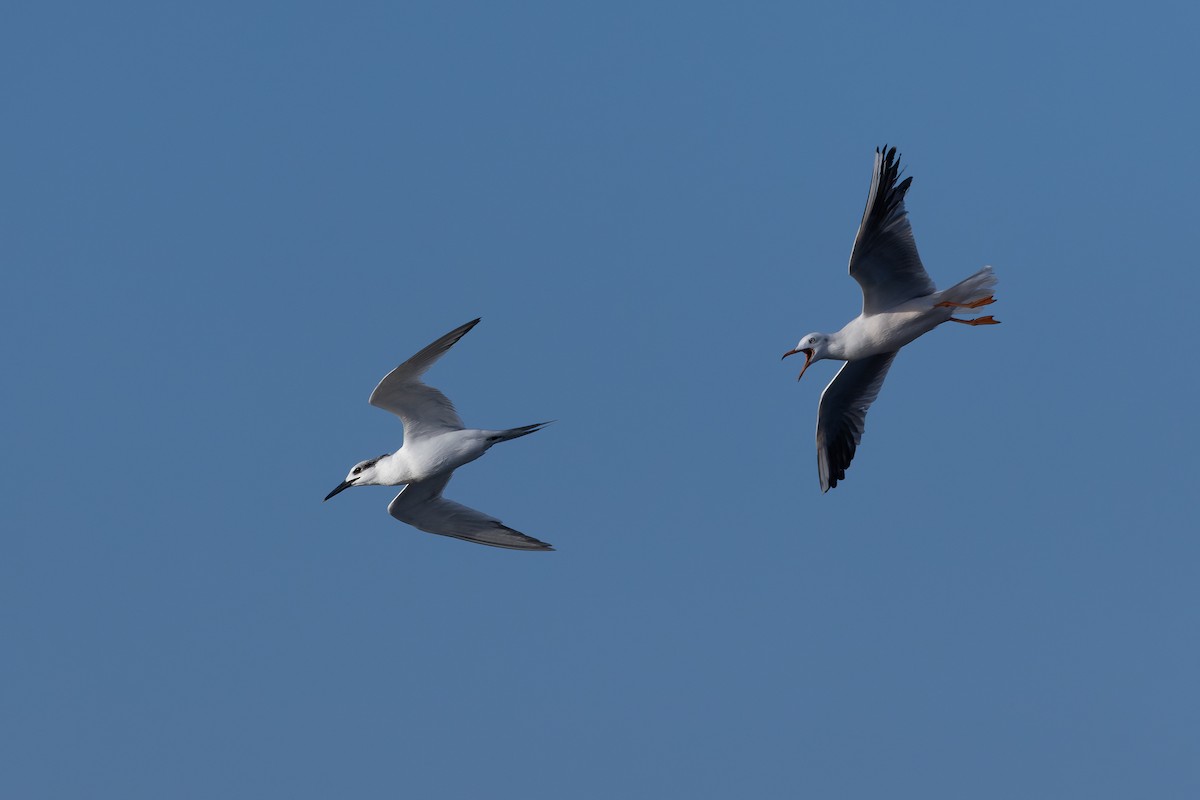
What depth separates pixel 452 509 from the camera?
28.6m

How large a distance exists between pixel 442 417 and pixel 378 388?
4.65 ft

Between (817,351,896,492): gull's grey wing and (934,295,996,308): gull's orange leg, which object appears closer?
(934,295,996,308): gull's orange leg

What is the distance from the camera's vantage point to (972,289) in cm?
2638

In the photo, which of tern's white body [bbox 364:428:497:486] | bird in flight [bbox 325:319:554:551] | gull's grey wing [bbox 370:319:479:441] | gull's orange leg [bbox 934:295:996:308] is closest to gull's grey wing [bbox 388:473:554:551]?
bird in flight [bbox 325:319:554:551]

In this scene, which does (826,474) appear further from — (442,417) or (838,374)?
(442,417)

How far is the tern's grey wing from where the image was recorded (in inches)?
1025

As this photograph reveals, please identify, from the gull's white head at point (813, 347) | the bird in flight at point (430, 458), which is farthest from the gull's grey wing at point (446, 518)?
the gull's white head at point (813, 347)

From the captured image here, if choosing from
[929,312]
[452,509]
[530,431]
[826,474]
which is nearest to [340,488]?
[452,509]

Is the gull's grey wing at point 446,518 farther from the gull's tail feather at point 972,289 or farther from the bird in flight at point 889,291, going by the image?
the gull's tail feather at point 972,289

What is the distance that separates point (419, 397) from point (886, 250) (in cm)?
792

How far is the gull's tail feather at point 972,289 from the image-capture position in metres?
26.2

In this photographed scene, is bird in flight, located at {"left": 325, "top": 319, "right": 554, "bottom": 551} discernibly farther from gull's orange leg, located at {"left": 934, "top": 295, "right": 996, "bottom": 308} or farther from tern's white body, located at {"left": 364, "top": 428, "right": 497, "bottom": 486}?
gull's orange leg, located at {"left": 934, "top": 295, "right": 996, "bottom": 308}

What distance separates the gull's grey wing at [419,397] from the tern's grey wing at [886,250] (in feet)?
20.9

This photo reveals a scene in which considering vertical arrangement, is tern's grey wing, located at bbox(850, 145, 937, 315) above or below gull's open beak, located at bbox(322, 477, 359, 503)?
above
